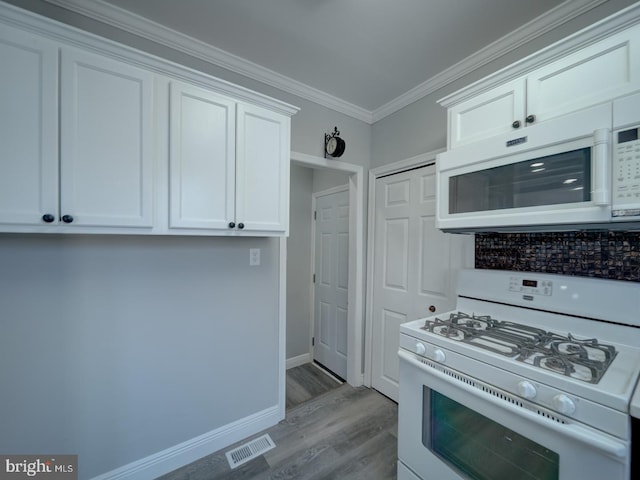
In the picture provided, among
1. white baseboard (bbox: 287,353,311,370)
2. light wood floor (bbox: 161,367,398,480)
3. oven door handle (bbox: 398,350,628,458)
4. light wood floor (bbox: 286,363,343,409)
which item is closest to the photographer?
oven door handle (bbox: 398,350,628,458)

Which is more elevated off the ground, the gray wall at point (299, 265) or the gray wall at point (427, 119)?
the gray wall at point (427, 119)

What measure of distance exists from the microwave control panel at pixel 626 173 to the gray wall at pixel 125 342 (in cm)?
182

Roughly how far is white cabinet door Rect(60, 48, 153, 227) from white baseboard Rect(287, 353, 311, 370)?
2.48m

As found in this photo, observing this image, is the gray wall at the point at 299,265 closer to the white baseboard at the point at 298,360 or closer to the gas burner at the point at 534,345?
the white baseboard at the point at 298,360

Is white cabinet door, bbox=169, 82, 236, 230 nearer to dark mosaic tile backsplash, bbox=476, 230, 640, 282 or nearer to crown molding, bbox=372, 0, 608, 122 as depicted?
crown molding, bbox=372, 0, 608, 122

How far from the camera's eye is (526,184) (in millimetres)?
1278

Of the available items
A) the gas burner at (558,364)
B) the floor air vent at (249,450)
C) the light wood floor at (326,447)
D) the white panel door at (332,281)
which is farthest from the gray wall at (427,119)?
the floor air vent at (249,450)

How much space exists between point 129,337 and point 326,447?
4.81ft

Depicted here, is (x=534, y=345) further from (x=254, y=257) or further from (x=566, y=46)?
(x=254, y=257)

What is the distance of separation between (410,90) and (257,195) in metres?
1.59

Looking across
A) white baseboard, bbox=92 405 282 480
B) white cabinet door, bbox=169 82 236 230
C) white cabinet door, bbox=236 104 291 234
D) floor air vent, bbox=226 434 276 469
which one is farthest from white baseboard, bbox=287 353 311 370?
white cabinet door, bbox=169 82 236 230

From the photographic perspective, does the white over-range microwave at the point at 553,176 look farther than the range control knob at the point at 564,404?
Yes

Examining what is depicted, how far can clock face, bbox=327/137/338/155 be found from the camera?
2.23 metres

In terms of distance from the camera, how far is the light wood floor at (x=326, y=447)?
1.65m
